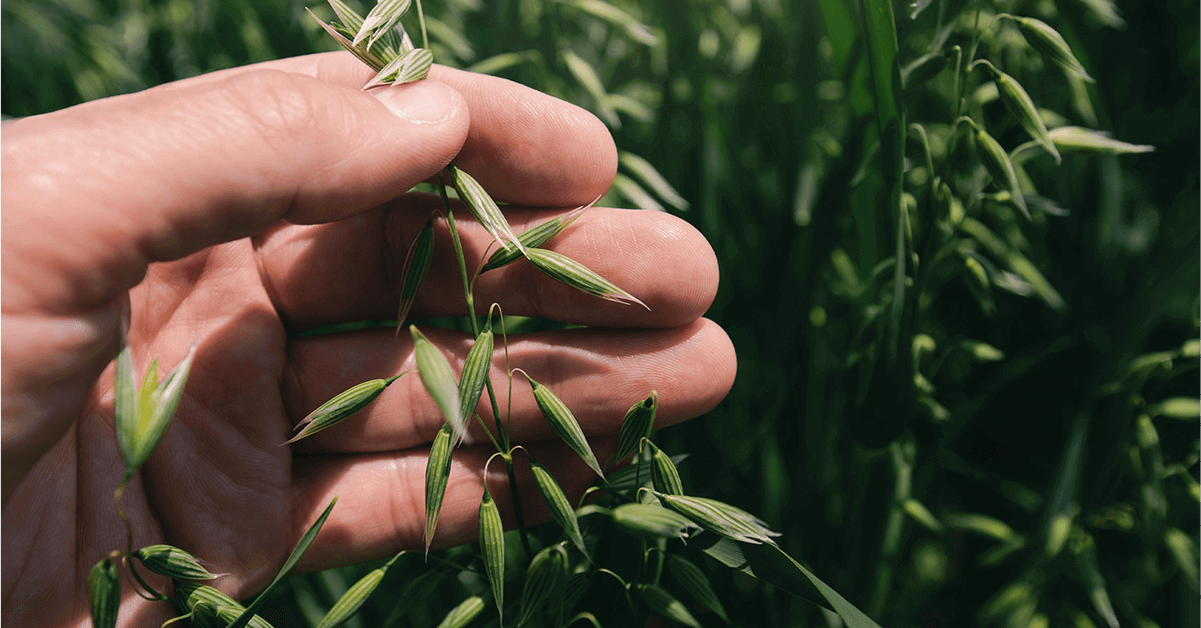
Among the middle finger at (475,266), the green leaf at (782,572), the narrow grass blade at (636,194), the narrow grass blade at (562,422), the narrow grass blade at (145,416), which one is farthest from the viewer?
the narrow grass blade at (636,194)

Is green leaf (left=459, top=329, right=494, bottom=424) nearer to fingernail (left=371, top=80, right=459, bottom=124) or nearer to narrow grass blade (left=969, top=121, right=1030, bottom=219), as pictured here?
fingernail (left=371, top=80, right=459, bottom=124)

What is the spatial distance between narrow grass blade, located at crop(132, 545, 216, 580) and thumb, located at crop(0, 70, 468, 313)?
0.24 meters

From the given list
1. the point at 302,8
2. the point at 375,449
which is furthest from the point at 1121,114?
the point at 302,8

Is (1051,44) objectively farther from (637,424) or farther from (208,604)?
(208,604)

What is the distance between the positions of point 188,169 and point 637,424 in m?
0.51

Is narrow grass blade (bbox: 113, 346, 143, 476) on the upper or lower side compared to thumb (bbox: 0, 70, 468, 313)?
lower

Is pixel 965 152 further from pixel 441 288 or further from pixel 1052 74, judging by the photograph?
pixel 441 288

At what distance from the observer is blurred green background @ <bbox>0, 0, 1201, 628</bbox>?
2.89 feet

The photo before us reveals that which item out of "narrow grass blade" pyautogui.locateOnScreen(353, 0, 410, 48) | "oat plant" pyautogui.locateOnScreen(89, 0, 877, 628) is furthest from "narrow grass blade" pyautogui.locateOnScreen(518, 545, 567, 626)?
"narrow grass blade" pyautogui.locateOnScreen(353, 0, 410, 48)

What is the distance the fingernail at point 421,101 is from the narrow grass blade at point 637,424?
392 mm

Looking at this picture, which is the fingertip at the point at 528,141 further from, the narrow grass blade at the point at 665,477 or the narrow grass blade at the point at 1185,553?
the narrow grass blade at the point at 1185,553

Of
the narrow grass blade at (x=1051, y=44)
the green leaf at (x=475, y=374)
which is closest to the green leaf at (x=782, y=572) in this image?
the green leaf at (x=475, y=374)

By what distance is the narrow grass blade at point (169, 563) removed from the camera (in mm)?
564

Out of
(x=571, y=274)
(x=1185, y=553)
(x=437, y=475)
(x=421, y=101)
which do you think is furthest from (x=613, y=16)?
(x=1185, y=553)
